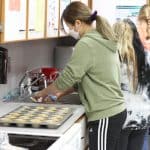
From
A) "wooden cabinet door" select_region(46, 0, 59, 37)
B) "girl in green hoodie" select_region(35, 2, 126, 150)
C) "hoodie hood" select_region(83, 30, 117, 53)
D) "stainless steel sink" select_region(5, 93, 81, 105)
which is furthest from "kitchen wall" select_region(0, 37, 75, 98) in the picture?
"hoodie hood" select_region(83, 30, 117, 53)

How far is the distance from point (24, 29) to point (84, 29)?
0.36m

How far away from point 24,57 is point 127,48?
1.05 metres

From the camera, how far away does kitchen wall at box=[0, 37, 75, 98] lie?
3.18 meters

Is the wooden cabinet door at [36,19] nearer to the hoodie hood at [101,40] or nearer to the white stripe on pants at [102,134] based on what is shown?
the hoodie hood at [101,40]

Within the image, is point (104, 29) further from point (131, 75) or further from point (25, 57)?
point (25, 57)

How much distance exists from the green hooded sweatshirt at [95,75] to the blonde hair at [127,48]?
0.18 m

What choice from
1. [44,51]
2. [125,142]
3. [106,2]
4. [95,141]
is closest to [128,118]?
[125,142]

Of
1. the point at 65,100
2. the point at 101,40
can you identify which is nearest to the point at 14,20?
the point at 101,40

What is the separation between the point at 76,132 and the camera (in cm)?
225

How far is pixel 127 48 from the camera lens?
275 cm

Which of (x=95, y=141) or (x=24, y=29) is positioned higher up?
(x=24, y=29)

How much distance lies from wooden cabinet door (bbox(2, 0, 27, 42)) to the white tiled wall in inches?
24.7

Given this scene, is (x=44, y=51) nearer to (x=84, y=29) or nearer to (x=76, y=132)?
(x=84, y=29)

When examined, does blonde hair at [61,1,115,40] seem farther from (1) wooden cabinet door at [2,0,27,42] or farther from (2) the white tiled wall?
(2) the white tiled wall
